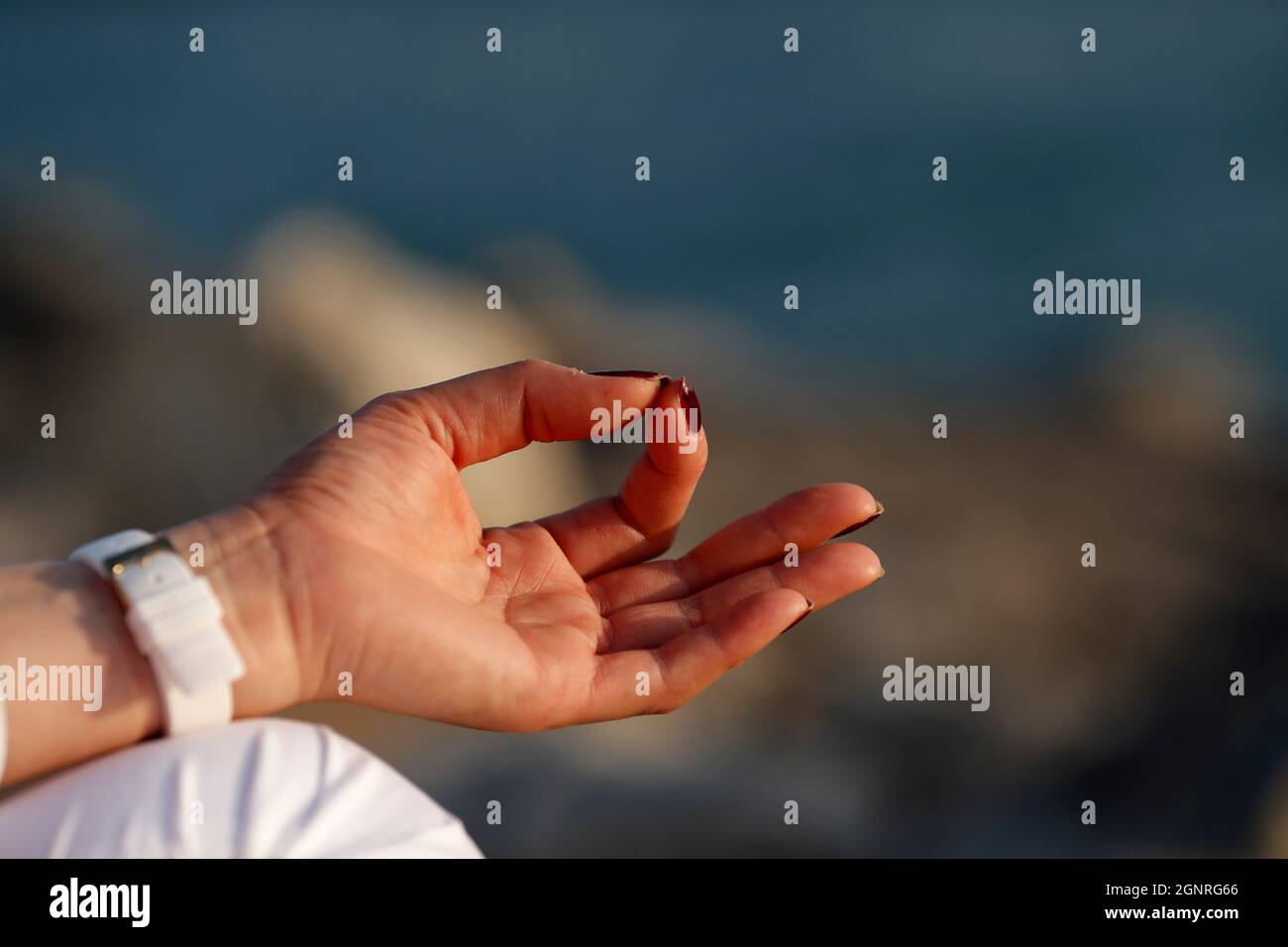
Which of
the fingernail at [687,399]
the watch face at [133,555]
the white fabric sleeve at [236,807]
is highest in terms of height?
the fingernail at [687,399]

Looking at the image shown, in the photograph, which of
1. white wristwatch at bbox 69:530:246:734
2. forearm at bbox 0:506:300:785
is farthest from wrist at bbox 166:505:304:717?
white wristwatch at bbox 69:530:246:734

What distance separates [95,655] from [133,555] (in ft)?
0.49

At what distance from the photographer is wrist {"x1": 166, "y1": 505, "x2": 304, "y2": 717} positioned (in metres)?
1.63

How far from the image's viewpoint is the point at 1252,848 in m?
3.85

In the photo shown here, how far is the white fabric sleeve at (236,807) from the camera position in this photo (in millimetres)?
1163

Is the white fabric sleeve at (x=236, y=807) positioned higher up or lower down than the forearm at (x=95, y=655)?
lower down

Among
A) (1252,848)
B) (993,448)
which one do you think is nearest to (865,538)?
(993,448)

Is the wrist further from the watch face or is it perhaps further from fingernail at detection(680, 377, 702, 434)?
fingernail at detection(680, 377, 702, 434)

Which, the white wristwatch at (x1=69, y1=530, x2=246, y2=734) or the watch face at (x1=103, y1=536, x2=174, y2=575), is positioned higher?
the watch face at (x1=103, y1=536, x2=174, y2=575)

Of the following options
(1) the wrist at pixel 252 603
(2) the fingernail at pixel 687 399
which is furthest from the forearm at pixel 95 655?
(2) the fingernail at pixel 687 399

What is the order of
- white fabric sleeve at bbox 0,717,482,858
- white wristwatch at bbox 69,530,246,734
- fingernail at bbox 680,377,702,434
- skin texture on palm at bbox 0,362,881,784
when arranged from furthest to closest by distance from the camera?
fingernail at bbox 680,377,702,434 < skin texture on palm at bbox 0,362,881,784 < white wristwatch at bbox 69,530,246,734 < white fabric sleeve at bbox 0,717,482,858

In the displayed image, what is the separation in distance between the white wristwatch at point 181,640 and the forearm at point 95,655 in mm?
59

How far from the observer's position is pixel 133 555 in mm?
1524

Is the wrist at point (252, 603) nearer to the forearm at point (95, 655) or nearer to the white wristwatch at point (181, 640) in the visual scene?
the forearm at point (95, 655)
